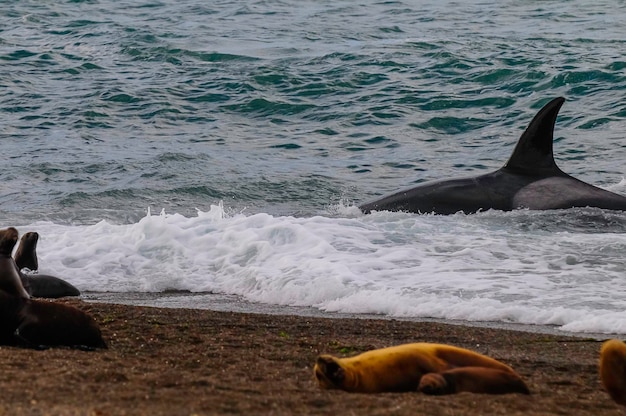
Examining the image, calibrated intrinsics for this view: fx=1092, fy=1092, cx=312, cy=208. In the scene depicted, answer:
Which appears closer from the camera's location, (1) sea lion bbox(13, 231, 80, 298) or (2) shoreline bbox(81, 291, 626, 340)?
(2) shoreline bbox(81, 291, 626, 340)

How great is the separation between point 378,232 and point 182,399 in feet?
23.1

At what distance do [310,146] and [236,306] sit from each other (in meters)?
10.5

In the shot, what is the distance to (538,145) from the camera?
499 inches

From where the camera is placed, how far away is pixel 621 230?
11.9 metres

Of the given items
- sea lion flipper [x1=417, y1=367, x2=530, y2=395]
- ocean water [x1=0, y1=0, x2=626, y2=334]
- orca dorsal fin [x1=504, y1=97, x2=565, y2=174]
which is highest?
sea lion flipper [x1=417, y1=367, x2=530, y2=395]

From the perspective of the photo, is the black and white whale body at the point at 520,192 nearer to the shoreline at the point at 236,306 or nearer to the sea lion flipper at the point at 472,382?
the shoreline at the point at 236,306

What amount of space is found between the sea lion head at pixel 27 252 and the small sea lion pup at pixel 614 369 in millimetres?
6779

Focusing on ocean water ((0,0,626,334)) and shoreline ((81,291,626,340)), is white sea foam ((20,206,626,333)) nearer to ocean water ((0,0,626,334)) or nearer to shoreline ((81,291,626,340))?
ocean water ((0,0,626,334))

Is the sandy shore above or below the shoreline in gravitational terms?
above

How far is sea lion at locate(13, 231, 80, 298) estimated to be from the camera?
10.0 metres

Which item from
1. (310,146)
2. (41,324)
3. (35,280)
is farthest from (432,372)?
(310,146)

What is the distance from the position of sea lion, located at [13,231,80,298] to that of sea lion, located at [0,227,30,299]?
202 cm

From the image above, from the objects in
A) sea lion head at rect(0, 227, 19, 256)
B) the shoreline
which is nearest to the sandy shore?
the shoreline

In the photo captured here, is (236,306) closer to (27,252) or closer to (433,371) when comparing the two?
(27,252)
